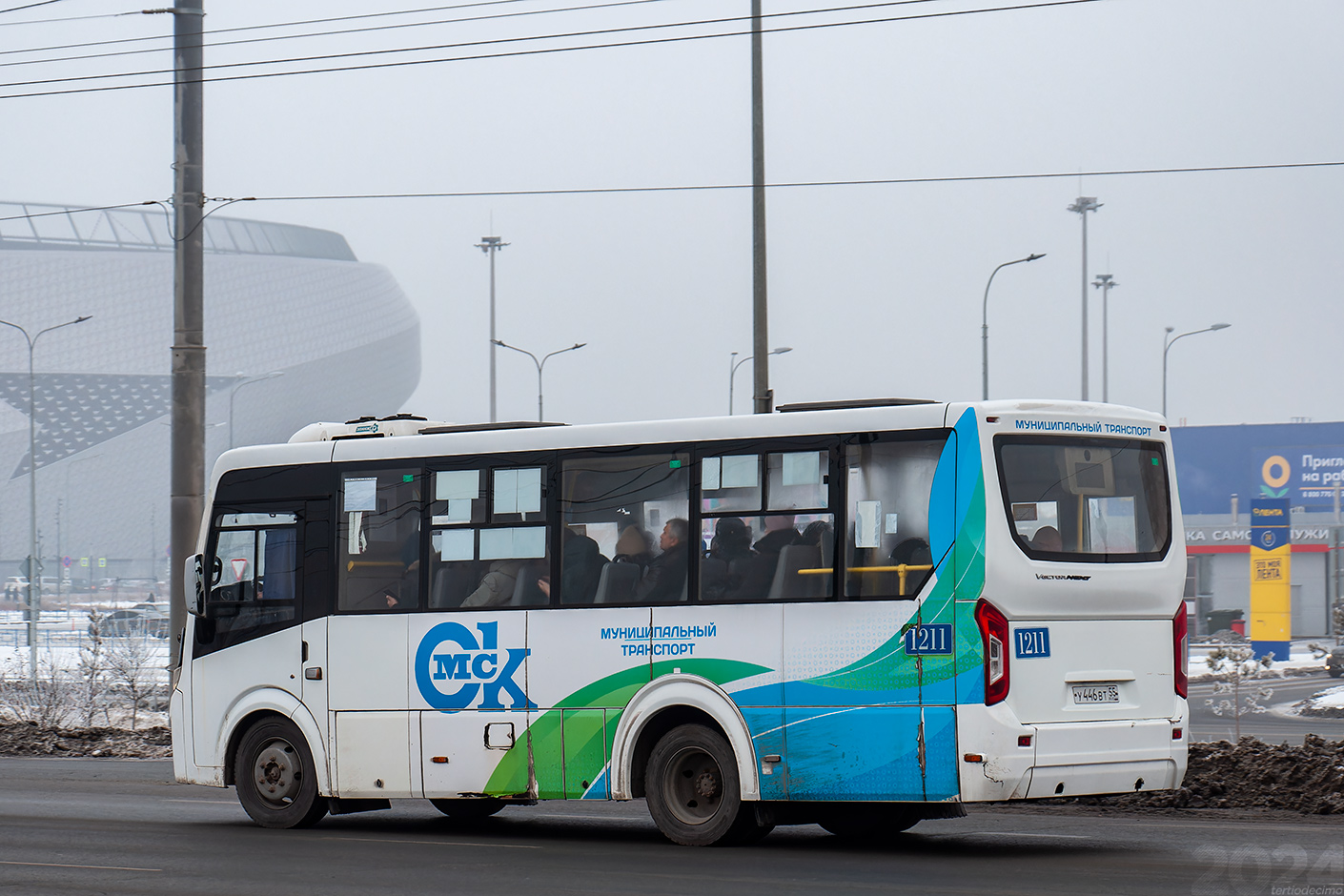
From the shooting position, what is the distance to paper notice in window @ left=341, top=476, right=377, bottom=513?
Answer: 503 inches

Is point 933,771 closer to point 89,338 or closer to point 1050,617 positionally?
point 1050,617

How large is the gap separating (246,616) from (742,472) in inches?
170

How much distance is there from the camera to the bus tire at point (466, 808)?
44.2 feet

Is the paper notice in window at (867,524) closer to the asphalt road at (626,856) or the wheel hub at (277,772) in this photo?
the asphalt road at (626,856)

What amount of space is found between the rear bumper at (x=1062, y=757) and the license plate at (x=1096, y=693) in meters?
0.14

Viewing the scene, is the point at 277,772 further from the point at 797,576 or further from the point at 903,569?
the point at 903,569

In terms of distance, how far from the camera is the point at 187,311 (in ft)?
63.9

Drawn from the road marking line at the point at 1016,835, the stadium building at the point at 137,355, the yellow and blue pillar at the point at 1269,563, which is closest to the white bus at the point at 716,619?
the road marking line at the point at 1016,835

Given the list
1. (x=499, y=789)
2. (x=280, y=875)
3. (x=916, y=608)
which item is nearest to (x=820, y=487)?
(x=916, y=608)

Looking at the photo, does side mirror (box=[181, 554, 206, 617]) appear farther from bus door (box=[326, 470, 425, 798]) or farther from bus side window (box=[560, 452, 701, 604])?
bus side window (box=[560, 452, 701, 604])

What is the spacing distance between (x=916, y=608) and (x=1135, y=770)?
63.3 inches

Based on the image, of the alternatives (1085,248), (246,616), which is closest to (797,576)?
(246,616)

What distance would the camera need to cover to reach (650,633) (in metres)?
11.4

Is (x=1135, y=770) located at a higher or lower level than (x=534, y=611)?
lower
